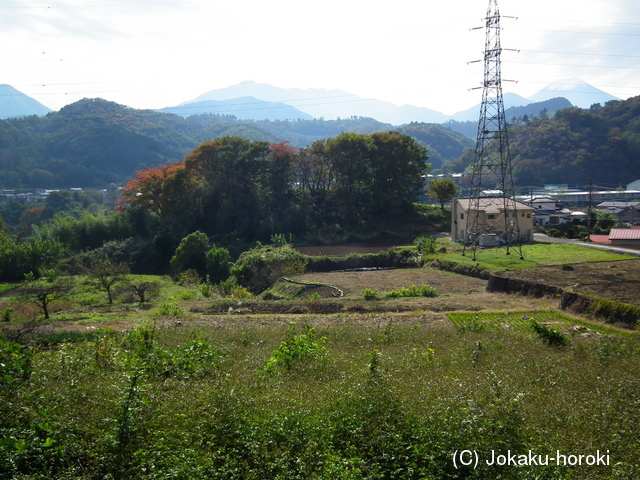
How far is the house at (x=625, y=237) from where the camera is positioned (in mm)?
27500

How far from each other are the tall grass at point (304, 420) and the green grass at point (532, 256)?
51.6 ft

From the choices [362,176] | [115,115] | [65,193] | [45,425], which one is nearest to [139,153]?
[115,115]

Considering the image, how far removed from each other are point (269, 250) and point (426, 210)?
20.5 m

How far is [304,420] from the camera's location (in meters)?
5.11

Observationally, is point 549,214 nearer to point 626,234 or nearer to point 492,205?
point 492,205

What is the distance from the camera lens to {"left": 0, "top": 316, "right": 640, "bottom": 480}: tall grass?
4.51 m

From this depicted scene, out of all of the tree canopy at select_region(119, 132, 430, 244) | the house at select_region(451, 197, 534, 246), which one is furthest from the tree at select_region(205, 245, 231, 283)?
the house at select_region(451, 197, 534, 246)

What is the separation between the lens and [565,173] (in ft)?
243

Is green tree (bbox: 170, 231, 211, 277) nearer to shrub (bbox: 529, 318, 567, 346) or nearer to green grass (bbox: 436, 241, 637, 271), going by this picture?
green grass (bbox: 436, 241, 637, 271)

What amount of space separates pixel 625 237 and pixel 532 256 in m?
8.78

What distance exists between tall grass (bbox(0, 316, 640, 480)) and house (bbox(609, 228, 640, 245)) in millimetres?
24937

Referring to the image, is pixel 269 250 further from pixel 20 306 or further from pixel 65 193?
pixel 65 193

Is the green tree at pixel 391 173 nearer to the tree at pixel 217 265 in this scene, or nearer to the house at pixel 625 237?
the house at pixel 625 237

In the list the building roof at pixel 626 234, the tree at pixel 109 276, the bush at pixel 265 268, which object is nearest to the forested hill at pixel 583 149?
the building roof at pixel 626 234
